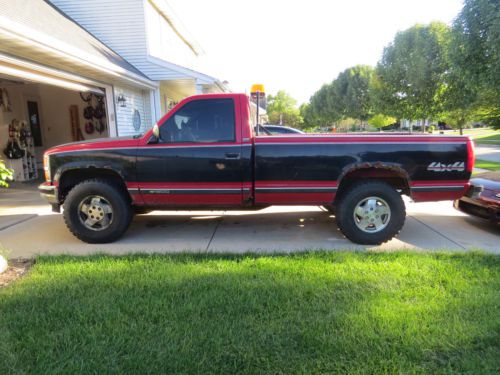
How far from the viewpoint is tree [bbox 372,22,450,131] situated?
1449 centimetres

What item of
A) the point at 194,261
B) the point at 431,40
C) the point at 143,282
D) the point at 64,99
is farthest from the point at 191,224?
the point at 431,40

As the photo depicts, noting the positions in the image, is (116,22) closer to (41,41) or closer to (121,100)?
(121,100)

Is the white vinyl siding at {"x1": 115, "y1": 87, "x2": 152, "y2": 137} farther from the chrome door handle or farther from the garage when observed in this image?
the chrome door handle

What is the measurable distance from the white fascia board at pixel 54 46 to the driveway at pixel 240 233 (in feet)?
10.7

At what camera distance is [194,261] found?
4156 mm

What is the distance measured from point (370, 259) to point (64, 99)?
1401cm

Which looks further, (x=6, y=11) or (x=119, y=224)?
(x=6, y=11)

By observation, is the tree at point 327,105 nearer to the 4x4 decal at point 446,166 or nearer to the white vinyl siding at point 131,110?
the white vinyl siding at point 131,110

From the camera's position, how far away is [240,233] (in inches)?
214

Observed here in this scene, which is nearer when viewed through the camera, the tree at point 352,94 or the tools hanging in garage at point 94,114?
the tools hanging in garage at point 94,114

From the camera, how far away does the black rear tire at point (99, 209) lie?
4.83 m

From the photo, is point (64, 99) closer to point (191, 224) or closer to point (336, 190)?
point (191, 224)

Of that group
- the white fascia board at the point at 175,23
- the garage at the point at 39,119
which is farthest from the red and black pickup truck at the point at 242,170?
the white fascia board at the point at 175,23

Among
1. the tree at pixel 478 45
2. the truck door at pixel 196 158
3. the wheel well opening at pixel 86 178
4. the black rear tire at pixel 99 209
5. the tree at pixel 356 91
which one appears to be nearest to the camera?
the truck door at pixel 196 158
